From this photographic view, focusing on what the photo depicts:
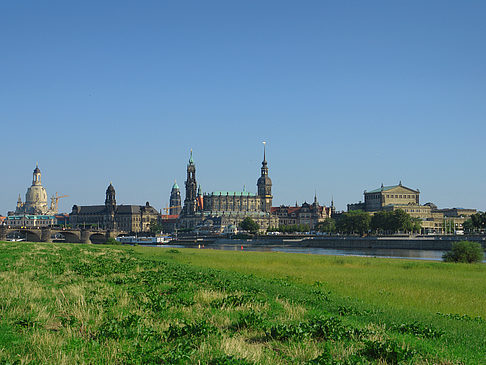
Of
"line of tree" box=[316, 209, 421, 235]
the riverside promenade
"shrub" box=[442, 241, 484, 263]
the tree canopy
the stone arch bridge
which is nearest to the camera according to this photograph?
"shrub" box=[442, 241, 484, 263]

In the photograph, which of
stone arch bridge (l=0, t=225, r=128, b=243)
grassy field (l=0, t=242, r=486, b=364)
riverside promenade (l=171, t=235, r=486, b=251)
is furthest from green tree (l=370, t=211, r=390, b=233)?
grassy field (l=0, t=242, r=486, b=364)

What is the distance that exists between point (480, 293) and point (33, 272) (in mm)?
20917

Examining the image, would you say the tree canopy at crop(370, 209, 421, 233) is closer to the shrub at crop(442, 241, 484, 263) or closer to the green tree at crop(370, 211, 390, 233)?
the green tree at crop(370, 211, 390, 233)

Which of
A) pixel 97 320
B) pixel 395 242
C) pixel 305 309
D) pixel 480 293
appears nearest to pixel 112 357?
pixel 97 320

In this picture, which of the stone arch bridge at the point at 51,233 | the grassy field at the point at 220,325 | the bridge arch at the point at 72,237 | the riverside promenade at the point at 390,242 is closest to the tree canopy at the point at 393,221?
the riverside promenade at the point at 390,242

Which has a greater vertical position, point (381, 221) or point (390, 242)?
point (381, 221)

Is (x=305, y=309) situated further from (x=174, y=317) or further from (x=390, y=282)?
(x=390, y=282)

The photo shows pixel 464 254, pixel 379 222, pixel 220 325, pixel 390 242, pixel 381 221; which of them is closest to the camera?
pixel 220 325

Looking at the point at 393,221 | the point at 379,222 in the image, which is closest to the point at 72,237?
the point at 379,222

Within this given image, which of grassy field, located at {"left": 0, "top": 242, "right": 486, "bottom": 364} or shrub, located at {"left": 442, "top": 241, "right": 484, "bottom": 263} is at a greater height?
grassy field, located at {"left": 0, "top": 242, "right": 486, "bottom": 364}

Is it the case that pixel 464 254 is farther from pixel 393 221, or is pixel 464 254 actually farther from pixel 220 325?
pixel 393 221

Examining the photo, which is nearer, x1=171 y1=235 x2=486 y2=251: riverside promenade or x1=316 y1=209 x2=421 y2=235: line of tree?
x1=171 y1=235 x2=486 y2=251: riverside promenade

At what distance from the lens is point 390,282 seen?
98.0 feet

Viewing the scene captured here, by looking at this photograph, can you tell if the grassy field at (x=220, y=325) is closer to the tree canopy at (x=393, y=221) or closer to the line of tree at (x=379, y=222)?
the tree canopy at (x=393, y=221)
